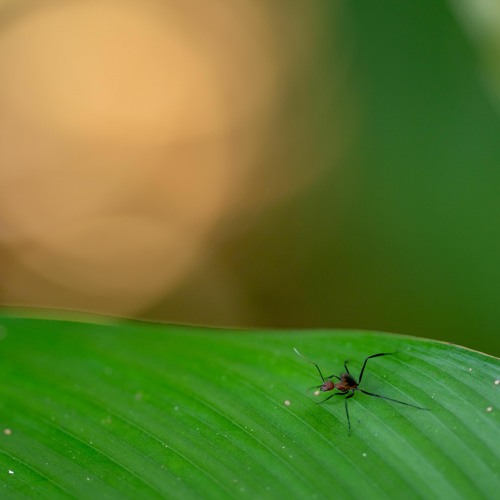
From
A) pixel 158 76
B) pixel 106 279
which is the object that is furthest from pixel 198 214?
pixel 158 76

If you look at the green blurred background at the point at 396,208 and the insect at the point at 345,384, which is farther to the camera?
the green blurred background at the point at 396,208

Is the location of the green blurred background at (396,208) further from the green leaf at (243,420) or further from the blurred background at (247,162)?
the green leaf at (243,420)

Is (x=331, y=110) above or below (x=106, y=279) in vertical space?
above

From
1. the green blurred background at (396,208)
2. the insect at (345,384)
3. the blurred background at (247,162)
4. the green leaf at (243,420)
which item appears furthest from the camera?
the blurred background at (247,162)

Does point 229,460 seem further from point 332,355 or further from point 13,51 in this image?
point 13,51

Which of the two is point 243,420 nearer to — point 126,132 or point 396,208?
point 396,208

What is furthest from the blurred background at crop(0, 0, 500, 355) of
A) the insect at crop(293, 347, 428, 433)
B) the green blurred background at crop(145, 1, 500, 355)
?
the insect at crop(293, 347, 428, 433)

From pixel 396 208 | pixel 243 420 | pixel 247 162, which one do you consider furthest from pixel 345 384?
pixel 247 162

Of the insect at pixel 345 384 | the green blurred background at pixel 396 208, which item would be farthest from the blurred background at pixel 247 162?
the insect at pixel 345 384
